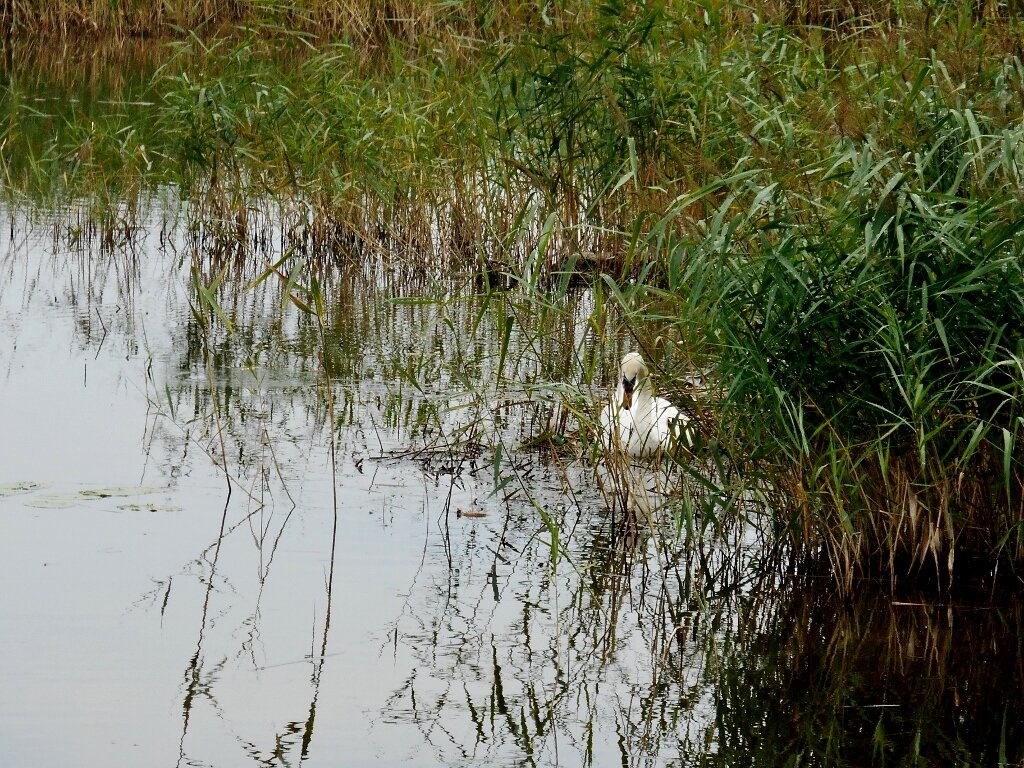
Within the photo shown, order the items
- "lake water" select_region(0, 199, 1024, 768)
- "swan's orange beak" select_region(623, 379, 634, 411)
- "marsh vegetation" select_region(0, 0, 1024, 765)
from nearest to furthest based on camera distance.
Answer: "lake water" select_region(0, 199, 1024, 768)
"marsh vegetation" select_region(0, 0, 1024, 765)
"swan's orange beak" select_region(623, 379, 634, 411)

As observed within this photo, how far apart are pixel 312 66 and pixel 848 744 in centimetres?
817

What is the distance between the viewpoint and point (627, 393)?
6402 mm

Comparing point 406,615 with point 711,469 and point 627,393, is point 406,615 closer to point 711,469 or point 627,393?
point 711,469

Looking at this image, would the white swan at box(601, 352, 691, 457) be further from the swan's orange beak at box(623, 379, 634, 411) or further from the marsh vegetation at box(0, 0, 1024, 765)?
the marsh vegetation at box(0, 0, 1024, 765)

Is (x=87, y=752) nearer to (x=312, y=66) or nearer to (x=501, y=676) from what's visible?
(x=501, y=676)

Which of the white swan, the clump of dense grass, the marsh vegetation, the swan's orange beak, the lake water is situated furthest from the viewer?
the swan's orange beak

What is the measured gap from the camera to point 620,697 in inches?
168

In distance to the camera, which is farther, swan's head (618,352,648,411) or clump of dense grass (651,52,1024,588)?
swan's head (618,352,648,411)

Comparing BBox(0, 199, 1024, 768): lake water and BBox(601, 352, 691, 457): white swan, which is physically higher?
BBox(601, 352, 691, 457): white swan

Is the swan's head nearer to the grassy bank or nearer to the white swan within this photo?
the white swan

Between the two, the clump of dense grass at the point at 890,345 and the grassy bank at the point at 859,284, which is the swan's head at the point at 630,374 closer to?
the grassy bank at the point at 859,284

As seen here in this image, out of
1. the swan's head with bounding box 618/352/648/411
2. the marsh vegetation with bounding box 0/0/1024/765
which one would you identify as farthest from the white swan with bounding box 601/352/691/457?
the marsh vegetation with bounding box 0/0/1024/765

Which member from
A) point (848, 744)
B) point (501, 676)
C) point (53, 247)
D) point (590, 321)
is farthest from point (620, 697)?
point (53, 247)

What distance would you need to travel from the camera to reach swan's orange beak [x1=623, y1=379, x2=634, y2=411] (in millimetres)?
6254
